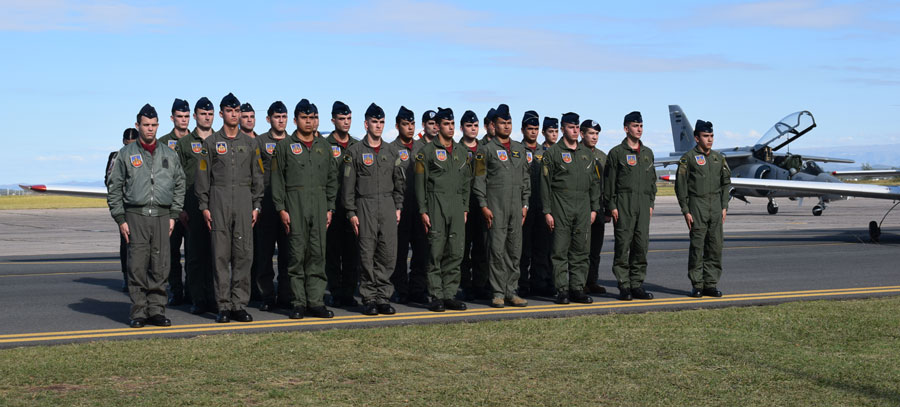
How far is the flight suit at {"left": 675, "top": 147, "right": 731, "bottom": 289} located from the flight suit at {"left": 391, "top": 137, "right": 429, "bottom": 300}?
284 centimetres

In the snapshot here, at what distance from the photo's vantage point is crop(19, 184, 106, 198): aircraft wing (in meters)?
15.5

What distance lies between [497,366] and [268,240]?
3533 millimetres

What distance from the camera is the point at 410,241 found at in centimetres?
943

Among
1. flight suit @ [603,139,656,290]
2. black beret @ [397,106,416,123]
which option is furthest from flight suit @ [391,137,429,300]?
flight suit @ [603,139,656,290]

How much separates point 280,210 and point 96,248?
1212cm

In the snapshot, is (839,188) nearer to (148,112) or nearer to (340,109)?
(340,109)

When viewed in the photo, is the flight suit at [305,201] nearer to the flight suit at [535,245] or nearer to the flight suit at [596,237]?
the flight suit at [535,245]

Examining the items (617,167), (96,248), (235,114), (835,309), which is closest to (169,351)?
(235,114)

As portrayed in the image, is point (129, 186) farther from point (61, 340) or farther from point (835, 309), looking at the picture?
point (835, 309)

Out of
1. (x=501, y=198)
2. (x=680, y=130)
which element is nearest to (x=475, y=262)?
(x=501, y=198)

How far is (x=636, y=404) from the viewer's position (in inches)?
193

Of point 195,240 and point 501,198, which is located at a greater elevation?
point 501,198

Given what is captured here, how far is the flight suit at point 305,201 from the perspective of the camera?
315 inches

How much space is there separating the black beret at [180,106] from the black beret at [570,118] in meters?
3.89
